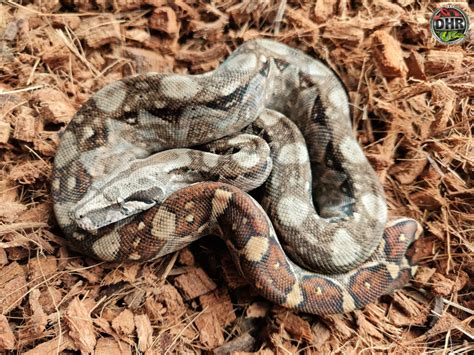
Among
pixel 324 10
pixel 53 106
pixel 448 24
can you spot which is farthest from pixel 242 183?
pixel 448 24

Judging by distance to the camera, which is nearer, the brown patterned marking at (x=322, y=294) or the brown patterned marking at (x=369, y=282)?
the brown patterned marking at (x=322, y=294)

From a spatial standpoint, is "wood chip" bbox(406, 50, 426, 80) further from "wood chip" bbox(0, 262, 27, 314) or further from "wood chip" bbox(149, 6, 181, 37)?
"wood chip" bbox(0, 262, 27, 314)

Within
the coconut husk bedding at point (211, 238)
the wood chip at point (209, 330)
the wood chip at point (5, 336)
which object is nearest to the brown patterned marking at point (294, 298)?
the coconut husk bedding at point (211, 238)

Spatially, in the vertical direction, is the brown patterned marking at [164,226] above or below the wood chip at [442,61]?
below

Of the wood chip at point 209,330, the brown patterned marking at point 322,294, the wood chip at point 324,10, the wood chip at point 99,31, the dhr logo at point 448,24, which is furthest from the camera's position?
the wood chip at point 324,10

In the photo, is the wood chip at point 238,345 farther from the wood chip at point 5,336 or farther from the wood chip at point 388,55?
the wood chip at point 388,55

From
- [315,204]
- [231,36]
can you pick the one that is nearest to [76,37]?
[231,36]

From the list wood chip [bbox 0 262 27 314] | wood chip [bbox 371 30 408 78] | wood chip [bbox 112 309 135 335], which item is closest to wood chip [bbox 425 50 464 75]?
wood chip [bbox 371 30 408 78]

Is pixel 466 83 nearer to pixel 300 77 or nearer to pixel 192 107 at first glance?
pixel 300 77
